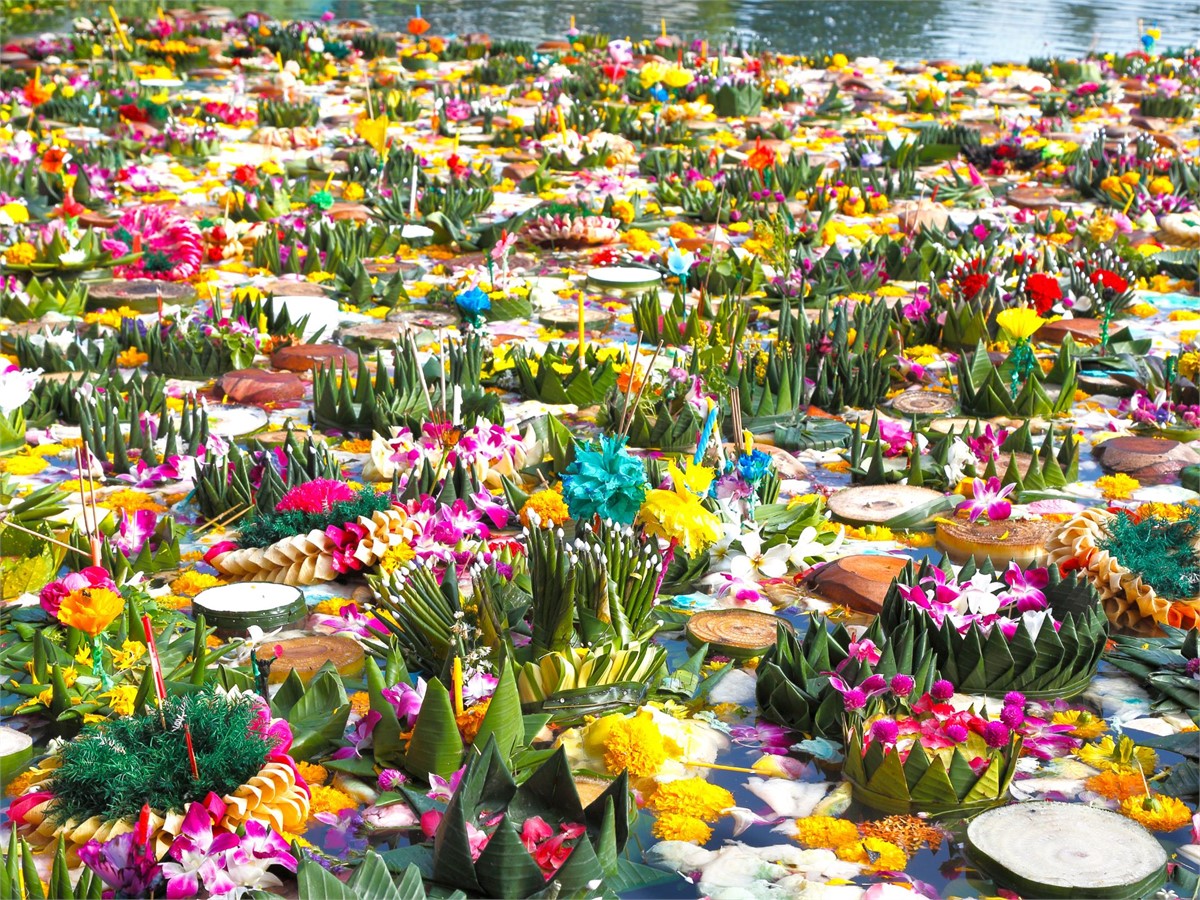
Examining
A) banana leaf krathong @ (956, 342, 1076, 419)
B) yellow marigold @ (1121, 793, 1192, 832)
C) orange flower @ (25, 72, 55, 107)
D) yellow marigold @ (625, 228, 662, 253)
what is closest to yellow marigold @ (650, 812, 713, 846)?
yellow marigold @ (1121, 793, 1192, 832)

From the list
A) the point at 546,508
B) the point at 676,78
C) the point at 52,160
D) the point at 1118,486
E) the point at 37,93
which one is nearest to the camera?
the point at 546,508

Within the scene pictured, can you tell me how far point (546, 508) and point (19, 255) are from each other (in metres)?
4.62

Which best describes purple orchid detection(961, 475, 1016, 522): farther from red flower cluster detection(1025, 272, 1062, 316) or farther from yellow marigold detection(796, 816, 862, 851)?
red flower cluster detection(1025, 272, 1062, 316)

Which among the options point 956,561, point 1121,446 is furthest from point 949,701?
point 1121,446

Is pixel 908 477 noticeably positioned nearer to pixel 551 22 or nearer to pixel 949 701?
pixel 949 701

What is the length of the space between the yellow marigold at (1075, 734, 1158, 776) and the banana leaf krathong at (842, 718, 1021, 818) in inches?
12.2

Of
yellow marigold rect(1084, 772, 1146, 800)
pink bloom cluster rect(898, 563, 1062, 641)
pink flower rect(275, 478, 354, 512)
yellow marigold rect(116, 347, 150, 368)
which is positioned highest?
pink bloom cluster rect(898, 563, 1062, 641)

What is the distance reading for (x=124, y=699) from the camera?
346 cm

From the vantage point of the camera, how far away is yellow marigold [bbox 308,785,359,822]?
3232 millimetres

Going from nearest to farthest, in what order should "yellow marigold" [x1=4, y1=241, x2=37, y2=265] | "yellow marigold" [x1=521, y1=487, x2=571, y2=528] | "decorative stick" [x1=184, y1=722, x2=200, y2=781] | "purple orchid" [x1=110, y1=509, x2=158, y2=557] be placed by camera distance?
"decorative stick" [x1=184, y1=722, x2=200, y2=781]
"purple orchid" [x1=110, y1=509, x2=158, y2=557]
"yellow marigold" [x1=521, y1=487, x2=571, y2=528]
"yellow marigold" [x1=4, y1=241, x2=37, y2=265]

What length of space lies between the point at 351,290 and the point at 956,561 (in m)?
4.12

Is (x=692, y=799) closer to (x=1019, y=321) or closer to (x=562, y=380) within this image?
(x=562, y=380)

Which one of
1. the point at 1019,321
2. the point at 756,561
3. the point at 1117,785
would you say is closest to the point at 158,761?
the point at 756,561

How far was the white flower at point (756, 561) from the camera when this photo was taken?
445 cm
